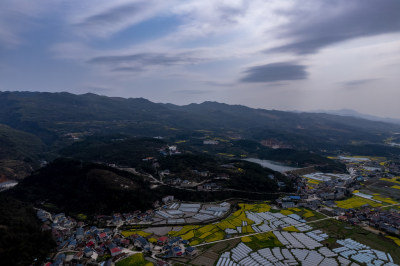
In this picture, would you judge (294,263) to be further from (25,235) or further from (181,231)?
(25,235)

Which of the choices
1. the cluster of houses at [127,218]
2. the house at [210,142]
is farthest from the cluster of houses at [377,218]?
the house at [210,142]

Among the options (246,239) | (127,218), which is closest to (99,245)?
(127,218)

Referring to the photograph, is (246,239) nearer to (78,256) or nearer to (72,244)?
(78,256)

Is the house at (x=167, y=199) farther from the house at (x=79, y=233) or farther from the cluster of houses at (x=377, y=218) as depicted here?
the cluster of houses at (x=377, y=218)

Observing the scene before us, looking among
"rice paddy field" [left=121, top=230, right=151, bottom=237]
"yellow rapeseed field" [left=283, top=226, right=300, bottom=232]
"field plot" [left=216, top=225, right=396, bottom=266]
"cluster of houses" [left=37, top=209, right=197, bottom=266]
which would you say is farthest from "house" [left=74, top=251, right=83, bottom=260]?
"yellow rapeseed field" [left=283, top=226, right=300, bottom=232]

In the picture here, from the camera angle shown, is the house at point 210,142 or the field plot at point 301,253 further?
the house at point 210,142

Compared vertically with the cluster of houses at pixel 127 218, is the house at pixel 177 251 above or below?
above

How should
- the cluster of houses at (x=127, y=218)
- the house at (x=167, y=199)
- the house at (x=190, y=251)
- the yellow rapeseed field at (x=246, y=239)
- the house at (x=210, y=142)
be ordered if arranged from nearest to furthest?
1. the house at (x=190, y=251)
2. the yellow rapeseed field at (x=246, y=239)
3. the cluster of houses at (x=127, y=218)
4. the house at (x=167, y=199)
5. the house at (x=210, y=142)

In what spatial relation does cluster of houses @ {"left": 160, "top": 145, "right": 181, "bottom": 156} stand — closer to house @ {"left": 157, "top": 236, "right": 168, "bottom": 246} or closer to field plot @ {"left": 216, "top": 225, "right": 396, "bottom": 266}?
house @ {"left": 157, "top": 236, "right": 168, "bottom": 246}
